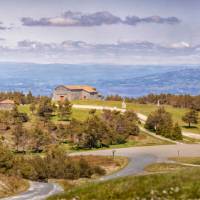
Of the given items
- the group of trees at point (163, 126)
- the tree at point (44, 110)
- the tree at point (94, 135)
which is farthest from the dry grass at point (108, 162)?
the tree at point (44, 110)

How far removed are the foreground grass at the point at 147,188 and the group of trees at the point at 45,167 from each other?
4815 cm

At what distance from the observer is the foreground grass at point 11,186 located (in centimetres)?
6688

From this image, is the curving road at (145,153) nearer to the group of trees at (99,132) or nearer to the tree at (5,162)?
the group of trees at (99,132)

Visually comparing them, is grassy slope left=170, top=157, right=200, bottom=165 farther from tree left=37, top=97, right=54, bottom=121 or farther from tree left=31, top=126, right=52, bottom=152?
tree left=37, top=97, right=54, bottom=121

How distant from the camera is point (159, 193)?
111 feet

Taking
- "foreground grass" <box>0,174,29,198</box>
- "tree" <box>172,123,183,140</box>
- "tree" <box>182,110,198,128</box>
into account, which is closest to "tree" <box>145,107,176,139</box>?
"tree" <box>172,123,183,140</box>

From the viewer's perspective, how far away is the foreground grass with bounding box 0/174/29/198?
219 feet

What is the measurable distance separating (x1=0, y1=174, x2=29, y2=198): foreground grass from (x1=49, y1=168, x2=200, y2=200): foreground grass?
29718 mm

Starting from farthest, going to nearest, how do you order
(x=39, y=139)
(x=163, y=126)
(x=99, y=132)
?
(x=163, y=126), (x=99, y=132), (x=39, y=139)

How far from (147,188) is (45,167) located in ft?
194

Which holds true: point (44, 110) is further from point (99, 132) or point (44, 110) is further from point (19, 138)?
point (19, 138)

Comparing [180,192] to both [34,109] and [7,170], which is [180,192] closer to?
[7,170]

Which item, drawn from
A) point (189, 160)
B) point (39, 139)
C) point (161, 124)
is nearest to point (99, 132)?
point (39, 139)

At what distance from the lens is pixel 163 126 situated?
166375 mm
